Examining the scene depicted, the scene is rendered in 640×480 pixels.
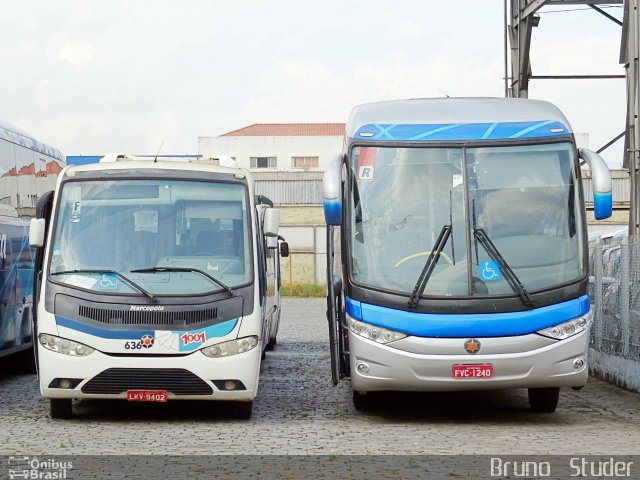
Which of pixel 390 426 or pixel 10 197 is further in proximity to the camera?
pixel 10 197

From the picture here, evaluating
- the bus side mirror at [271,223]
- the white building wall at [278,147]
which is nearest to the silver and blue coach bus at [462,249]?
the bus side mirror at [271,223]

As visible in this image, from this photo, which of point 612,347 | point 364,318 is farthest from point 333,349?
point 612,347

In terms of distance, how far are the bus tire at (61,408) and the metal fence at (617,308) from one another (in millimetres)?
6640

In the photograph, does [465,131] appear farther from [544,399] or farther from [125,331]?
[125,331]

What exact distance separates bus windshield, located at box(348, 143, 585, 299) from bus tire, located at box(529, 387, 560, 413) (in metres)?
1.43

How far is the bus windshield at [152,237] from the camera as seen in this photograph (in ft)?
39.5

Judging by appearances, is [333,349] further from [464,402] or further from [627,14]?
[627,14]

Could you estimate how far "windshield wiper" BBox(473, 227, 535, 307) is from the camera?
1177 centimetres

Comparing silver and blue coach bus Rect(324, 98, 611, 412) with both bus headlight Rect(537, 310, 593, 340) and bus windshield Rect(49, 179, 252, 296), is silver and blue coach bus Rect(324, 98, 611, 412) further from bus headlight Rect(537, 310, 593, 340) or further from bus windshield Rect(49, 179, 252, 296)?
bus windshield Rect(49, 179, 252, 296)

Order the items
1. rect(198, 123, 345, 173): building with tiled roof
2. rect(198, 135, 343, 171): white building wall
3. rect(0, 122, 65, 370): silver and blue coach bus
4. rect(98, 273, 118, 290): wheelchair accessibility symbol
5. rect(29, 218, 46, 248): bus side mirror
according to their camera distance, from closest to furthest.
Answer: rect(98, 273, 118, 290): wheelchair accessibility symbol
rect(29, 218, 46, 248): bus side mirror
rect(0, 122, 65, 370): silver and blue coach bus
rect(198, 123, 345, 173): building with tiled roof
rect(198, 135, 343, 171): white building wall

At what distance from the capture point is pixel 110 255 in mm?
12172

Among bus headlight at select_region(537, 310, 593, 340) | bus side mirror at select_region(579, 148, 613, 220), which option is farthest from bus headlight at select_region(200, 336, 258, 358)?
bus side mirror at select_region(579, 148, 613, 220)

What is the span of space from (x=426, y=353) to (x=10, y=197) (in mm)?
6575

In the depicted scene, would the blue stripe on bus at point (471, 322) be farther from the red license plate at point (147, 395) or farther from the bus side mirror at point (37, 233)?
the bus side mirror at point (37, 233)
